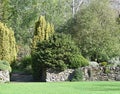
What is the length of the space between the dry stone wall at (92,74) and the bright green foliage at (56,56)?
517 millimetres

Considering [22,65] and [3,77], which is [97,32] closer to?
[22,65]

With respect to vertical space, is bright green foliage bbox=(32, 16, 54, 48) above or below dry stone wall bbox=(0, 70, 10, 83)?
above

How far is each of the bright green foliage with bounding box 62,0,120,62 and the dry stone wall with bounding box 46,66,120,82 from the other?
21.2 ft

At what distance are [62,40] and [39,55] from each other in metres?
2.49

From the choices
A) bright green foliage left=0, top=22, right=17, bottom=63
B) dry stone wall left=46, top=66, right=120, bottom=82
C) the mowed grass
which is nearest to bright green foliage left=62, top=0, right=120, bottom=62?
dry stone wall left=46, top=66, right=120, bottom=82

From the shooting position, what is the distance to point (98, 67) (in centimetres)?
3888

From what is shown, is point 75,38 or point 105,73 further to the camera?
point 75,38

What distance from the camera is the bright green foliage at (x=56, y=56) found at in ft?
125

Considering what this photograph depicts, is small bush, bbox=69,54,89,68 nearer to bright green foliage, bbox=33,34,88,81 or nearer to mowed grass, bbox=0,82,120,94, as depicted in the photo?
bright green foliage, bbox=33,34,88,81

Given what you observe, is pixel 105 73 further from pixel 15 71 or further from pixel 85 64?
pixel 15 71

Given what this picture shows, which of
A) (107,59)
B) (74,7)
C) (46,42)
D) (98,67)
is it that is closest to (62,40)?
(46,42)

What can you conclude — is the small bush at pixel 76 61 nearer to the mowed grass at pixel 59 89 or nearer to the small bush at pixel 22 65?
the small bush at pixel 22 65

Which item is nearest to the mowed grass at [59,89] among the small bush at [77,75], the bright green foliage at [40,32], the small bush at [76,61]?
the small bush at [77,75]

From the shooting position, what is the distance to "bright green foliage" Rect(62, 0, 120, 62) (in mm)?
46188
